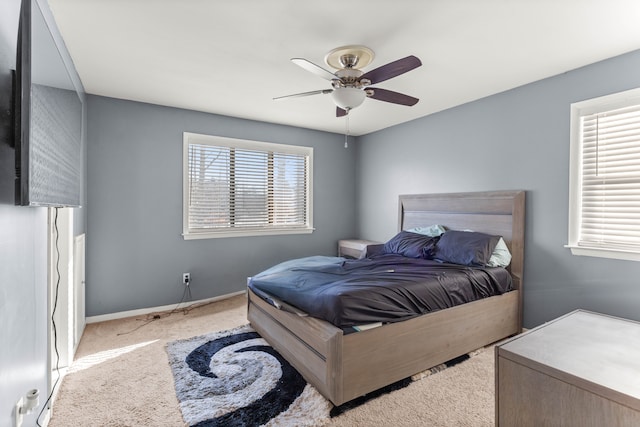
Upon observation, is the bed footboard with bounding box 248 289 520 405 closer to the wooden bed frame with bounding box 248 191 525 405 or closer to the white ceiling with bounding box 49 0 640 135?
the wooden bed frame with bounding box 248 191 525 405

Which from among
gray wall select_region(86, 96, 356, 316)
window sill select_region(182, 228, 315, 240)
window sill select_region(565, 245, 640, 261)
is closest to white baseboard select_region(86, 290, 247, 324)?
gray wall select_region(86, 96, 356, 316)

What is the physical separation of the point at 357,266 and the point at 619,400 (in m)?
1.92

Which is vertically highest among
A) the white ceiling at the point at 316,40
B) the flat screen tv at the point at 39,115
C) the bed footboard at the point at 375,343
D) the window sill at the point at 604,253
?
the white ceiling at the point at 316,40

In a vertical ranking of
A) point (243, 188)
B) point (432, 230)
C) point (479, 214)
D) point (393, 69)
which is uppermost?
point (393, 69)

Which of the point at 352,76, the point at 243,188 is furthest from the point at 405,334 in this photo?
the point at 243,188

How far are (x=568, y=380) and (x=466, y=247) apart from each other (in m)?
1.77

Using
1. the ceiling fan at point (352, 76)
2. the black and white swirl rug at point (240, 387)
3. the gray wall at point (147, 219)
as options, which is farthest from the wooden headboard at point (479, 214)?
the black and white swirl rug at point (240, 387)

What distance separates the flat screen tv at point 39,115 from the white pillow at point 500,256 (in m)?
3.25

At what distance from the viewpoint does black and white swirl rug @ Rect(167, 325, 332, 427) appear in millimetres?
1819

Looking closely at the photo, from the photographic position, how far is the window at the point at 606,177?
2412 millimetres

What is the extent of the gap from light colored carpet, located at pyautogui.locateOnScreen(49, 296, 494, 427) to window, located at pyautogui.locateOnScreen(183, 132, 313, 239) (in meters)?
1.52

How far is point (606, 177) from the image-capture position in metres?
2.54

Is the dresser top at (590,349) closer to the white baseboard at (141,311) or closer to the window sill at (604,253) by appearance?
the window sill at (604,253)

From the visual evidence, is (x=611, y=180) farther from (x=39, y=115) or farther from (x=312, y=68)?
(x=39, y=115)
